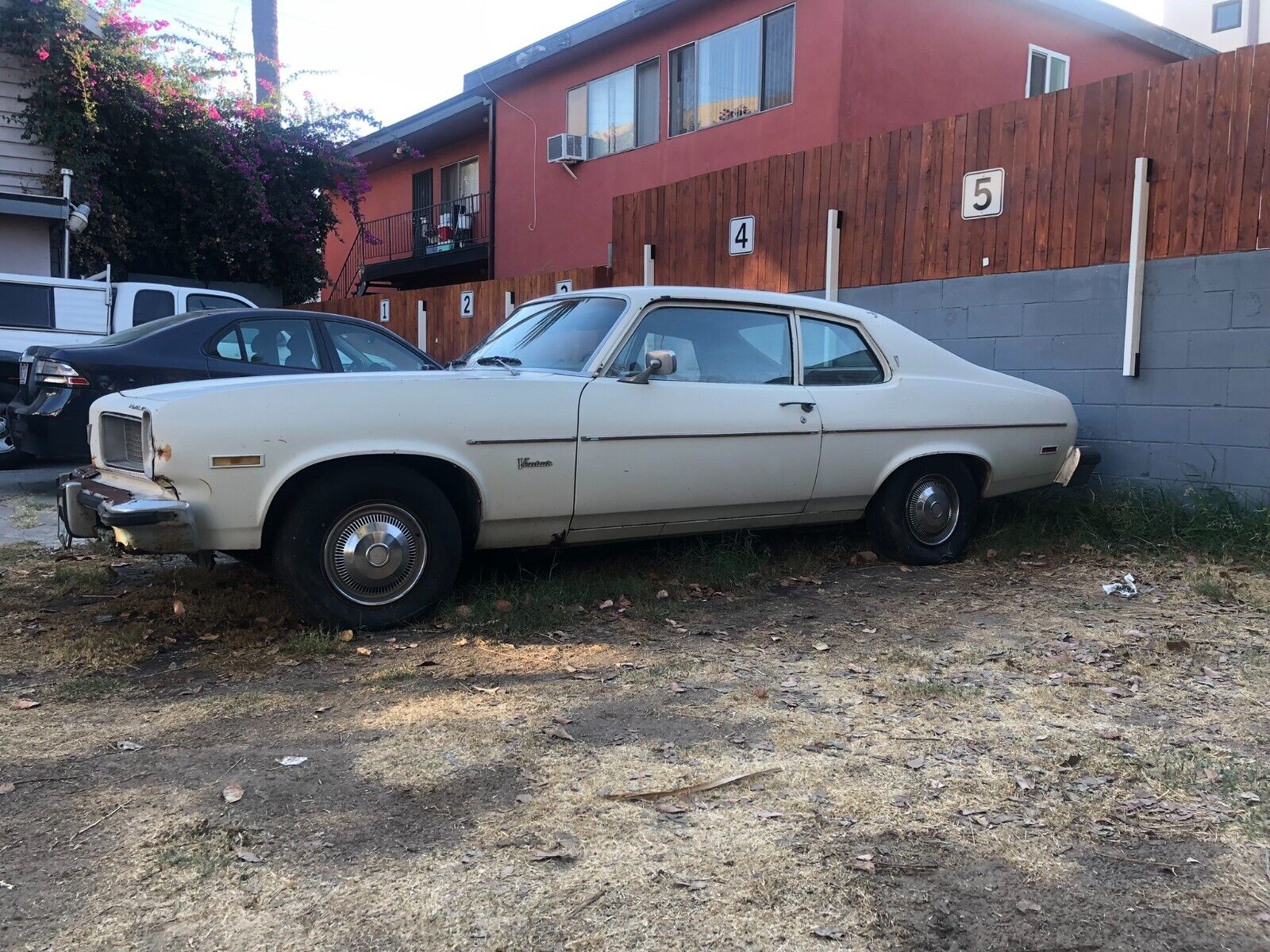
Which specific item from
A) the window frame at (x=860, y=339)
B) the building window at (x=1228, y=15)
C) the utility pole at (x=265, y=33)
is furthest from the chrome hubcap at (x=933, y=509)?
the building window at (x=1228, y=15)

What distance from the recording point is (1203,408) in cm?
665

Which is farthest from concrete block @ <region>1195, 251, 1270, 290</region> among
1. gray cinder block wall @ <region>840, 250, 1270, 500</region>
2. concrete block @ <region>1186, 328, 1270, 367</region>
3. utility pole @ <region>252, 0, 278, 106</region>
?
utility pole @ <region>252, 0, 278, 106</region>

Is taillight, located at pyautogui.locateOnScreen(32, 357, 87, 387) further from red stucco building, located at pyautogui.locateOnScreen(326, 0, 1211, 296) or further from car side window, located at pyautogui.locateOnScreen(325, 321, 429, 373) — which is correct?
red stucco building, located at pyautogui.locateOnScreen(326, 0, 1211, 296)

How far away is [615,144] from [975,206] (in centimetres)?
944

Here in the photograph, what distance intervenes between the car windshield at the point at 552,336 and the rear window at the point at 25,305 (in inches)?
261

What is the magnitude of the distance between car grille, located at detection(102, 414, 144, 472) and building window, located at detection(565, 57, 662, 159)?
12.2 meters

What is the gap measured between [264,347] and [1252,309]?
6.67 m

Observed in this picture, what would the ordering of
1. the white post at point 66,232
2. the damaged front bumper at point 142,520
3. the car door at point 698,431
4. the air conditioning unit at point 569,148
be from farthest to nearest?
the air conditioning unit at point 569,148 < the white post at point 66,232 < the car door at point 698,431 < the damaged front bumper at point 142,520

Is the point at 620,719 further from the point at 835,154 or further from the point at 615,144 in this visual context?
the point at 615,144

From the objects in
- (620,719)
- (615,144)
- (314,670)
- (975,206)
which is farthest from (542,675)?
(615,144)

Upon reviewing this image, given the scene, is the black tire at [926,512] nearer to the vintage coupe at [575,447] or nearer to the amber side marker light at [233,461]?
the vintage coupe at [575,447]

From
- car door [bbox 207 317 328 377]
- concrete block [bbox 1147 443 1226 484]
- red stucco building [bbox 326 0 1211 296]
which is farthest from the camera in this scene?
red stucco building [bbox 326 0 1211 296]

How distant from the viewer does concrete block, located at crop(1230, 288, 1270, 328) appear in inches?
249

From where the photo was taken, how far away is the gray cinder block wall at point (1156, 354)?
641 centimetres
